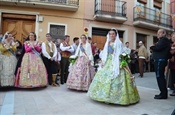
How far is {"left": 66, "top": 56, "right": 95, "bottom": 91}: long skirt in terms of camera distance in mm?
5582

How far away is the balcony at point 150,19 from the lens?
1434 cm

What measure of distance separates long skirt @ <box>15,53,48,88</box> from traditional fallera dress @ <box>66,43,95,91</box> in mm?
799

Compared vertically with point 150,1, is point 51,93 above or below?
below

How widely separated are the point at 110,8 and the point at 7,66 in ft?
31.1

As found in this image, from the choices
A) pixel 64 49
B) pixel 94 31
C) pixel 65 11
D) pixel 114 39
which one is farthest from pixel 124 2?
pixel 114 39

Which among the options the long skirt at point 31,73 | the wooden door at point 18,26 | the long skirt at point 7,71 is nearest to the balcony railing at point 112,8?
the wooden door at point 18,26

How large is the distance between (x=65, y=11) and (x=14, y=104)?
349 inches

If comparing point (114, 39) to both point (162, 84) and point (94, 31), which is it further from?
point (94, 31)

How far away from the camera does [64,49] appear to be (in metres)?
6.78

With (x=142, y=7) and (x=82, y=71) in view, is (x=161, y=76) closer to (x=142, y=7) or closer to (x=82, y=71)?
(x=82, y=71)

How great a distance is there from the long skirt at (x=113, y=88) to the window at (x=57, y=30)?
25.7 feet

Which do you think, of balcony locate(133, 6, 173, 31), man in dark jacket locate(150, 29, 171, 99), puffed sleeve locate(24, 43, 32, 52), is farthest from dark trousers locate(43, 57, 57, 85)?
balcony locate(133, 6, 173, 31)

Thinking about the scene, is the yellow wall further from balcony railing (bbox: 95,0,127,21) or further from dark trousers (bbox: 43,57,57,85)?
dark trousers (bbox: 43,57,57,85)

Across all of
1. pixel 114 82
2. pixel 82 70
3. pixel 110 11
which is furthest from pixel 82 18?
pixel 114 82
